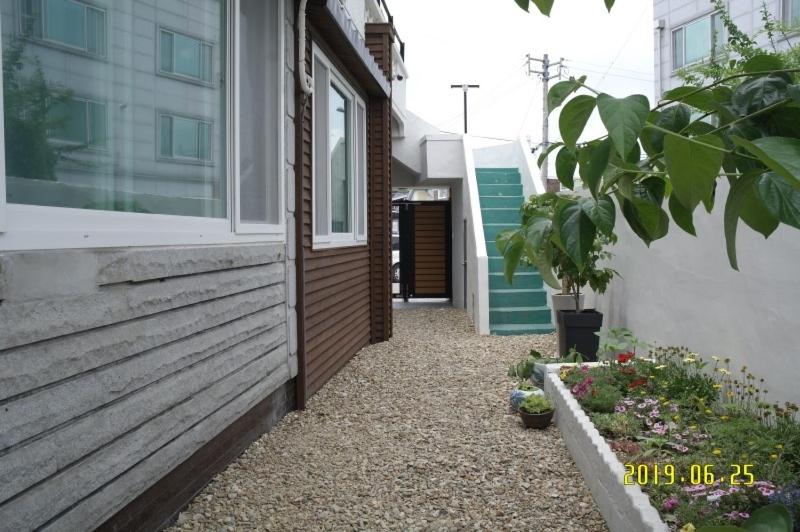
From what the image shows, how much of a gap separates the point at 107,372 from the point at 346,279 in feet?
13.8

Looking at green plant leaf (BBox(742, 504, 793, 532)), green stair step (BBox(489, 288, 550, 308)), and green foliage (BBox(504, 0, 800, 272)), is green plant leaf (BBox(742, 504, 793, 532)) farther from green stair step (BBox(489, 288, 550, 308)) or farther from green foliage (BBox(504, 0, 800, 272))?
green stair step (BBox(489, 288, 550, 308))

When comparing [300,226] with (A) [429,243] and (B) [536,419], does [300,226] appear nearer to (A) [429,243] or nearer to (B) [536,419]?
(B) [536,419]

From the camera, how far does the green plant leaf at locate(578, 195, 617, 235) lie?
29.1 inches

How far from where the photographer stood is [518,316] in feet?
27.6

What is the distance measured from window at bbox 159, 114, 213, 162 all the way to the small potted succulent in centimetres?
233

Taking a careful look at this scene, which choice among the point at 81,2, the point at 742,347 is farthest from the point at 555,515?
the point at 81,2

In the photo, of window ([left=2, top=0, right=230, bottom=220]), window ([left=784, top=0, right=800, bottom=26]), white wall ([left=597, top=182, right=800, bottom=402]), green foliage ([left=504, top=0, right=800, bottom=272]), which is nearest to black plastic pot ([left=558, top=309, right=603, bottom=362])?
white wall ([left=597, top=182, right=800, bottom=402])

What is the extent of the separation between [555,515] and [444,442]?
111cm

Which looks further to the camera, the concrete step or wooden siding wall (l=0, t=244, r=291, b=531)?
the concrete step

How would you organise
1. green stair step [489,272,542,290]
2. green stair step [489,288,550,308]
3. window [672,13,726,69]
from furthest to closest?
1. window [672,13,726,69]
2. green stair step [489,272,542,290]
3. green stair step [489,288,550,308]

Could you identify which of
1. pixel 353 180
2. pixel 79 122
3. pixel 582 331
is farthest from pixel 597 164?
pixel 353 180

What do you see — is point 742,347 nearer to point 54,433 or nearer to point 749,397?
point 749,397

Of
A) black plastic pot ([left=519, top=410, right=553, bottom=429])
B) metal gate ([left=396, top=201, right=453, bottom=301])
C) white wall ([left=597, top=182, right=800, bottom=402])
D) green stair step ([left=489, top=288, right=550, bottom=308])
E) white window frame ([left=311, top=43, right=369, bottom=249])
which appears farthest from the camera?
metal gate ([left=396, top=201, right=453, bottom=301])

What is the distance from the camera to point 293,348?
14.5 ft
